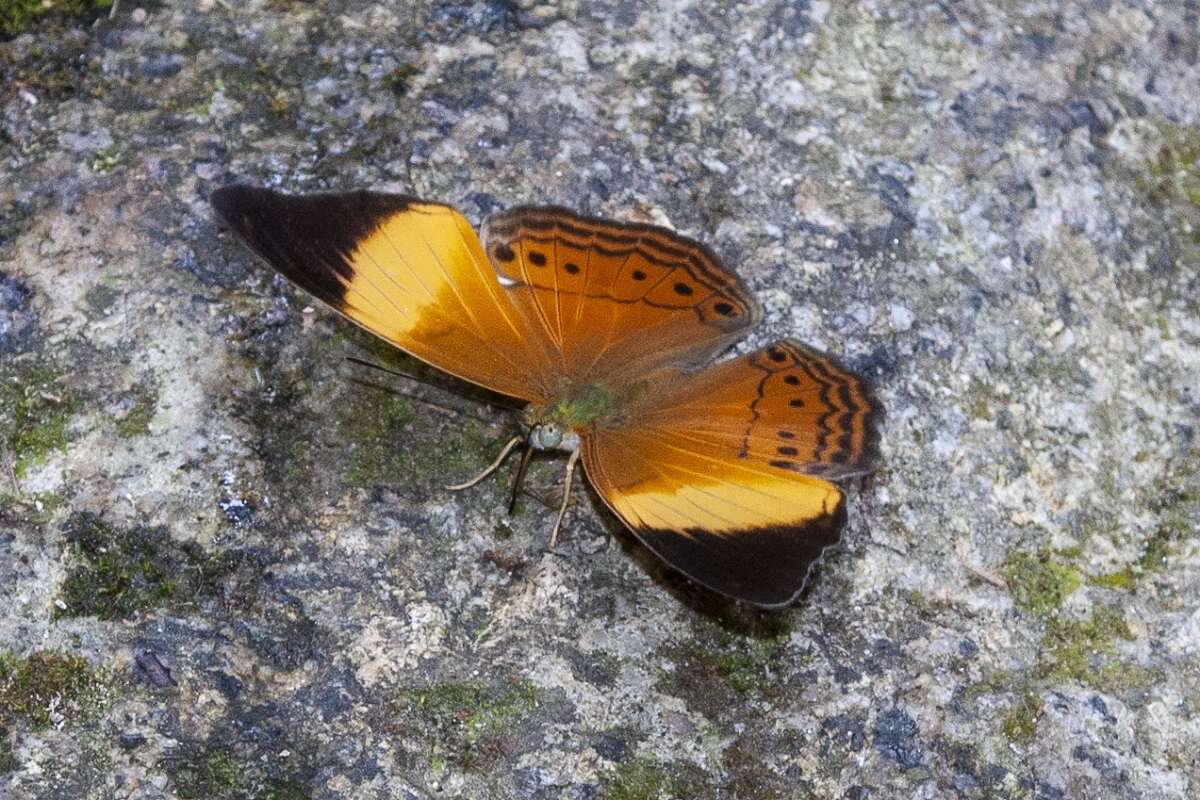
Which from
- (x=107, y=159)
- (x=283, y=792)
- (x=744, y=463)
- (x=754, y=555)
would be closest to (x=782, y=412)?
(x=744, y=463)

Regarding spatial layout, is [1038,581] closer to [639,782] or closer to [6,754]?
[639,782]

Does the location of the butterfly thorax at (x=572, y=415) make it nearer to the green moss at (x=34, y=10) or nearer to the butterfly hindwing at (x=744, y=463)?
the butterfly hindwing at (x=744, y=463)

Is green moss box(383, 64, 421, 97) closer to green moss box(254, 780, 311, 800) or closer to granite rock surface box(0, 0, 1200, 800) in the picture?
granite rock surface box(0, 0, 1200, 800)

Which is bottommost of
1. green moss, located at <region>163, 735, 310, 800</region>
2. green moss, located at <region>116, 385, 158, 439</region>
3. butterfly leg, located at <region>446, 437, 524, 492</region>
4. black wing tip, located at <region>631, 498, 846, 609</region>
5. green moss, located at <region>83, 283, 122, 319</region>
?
green moss, located at <region>163, 735, 310, 800</region>

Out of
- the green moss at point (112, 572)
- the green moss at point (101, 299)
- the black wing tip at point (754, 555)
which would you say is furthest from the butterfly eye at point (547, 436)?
the green moss at point (101, 299)

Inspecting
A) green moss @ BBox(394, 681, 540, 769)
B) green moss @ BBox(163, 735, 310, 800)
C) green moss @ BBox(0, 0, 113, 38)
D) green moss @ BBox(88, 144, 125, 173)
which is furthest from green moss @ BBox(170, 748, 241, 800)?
green moss @ BBox(0, 0, 113, 38)

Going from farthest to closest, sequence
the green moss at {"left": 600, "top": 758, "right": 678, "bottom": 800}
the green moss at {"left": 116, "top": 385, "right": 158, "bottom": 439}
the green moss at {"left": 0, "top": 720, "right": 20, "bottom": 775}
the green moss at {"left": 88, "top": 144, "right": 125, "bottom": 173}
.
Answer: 1. the green moss at {"left": 88, "top": 144, "right": 125, "bottom": 173}
2. the green moss at {"left": 116, "top": 385, "right": 158, "bottom": 439}
3. the green moss at {"left": 600, "top": 758, "right": 678, "bottom": 800}
4. the green moss at {"left": 0, "top": 720, "right": 20, "bottom": 775}

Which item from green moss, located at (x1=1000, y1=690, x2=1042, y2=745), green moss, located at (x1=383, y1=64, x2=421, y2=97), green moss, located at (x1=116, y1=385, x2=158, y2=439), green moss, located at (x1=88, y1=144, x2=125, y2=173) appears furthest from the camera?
green moss, located at (x1=383, y1=64, x2=421, y2=97)
